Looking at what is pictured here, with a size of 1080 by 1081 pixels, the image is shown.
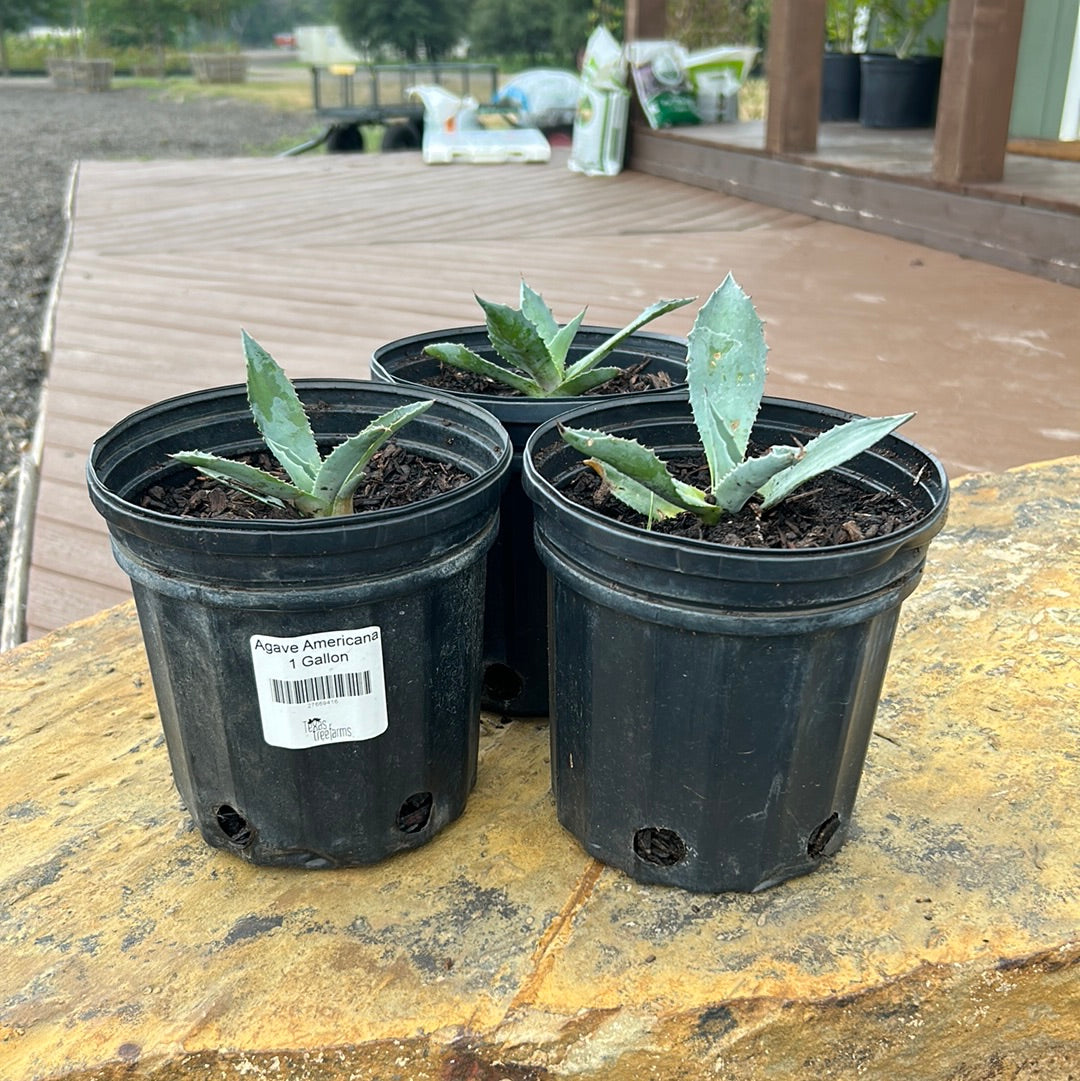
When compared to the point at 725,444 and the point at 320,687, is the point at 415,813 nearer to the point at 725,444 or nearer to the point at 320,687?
the point at 320,687

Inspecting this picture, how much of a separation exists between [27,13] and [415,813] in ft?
112

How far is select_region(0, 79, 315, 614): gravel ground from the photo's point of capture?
13.9 feet

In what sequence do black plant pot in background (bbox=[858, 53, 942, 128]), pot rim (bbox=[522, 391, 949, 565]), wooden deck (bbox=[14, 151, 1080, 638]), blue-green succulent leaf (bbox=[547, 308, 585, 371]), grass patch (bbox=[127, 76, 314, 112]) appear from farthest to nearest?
grass patch (bbox=[127, 76, 314, 112]), black plant pot in background (bbox=[858, 53, 942, 128]), wooden deck (bbox=[14, 151, 1080, 638]), blue-green succulent leaf (bbox=[547, 308, 585, 371]), pot rim (bbox=[522, 391, 949, 565])

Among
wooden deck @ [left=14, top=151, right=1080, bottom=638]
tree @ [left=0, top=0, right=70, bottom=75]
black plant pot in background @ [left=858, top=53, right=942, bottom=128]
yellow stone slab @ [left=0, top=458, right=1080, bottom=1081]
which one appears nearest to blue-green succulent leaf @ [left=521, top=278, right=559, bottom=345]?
yellow stone slab @ [left=0, top=458, right=1080, bottom=1081]

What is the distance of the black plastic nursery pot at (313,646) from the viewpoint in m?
0.99

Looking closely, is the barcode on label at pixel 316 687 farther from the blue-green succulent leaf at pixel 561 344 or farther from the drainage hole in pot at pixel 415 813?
the blue-green succulent leaf at pixel 561 344

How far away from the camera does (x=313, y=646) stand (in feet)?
3.39

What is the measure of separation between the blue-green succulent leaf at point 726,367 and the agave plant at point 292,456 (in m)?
0.31

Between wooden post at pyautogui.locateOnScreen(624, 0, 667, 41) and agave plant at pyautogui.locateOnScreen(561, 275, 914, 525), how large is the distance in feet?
17.8

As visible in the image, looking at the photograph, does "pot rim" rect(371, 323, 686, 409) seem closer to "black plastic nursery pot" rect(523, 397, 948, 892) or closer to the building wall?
"black plastic nursery pot" rect(523, 397, 948, 892)

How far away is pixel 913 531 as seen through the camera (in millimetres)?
960

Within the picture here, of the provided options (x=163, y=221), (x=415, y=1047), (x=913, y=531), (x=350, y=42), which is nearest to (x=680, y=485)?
(x=913, y=531)

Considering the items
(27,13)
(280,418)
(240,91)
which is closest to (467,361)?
(280,418)

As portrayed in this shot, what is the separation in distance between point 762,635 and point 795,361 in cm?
232
